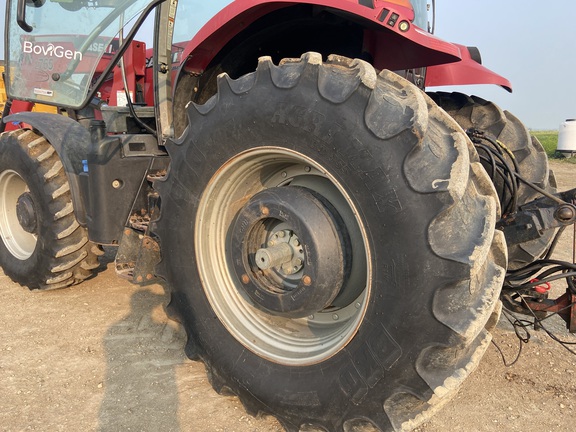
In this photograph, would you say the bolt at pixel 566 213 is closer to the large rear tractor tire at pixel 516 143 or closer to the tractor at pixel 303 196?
the tractor at pixel 303 196

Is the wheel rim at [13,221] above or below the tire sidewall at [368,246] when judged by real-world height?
below


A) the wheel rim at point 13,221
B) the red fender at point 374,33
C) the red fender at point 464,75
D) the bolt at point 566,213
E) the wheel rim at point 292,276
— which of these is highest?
the red fender at point 374,33

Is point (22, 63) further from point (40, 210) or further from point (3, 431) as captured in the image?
point (3, 431)

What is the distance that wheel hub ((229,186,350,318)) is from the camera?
189 centimetres

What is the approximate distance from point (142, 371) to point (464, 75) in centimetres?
261

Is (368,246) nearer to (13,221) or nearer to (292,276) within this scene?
(292,276)

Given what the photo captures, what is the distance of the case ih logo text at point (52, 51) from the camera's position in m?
3.07

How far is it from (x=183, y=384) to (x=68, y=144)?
1.90 m

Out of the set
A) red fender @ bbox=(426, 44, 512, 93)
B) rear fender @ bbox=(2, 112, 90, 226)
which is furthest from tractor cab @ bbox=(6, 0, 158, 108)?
red fender @ bbox=(426, 44, 512, 93)

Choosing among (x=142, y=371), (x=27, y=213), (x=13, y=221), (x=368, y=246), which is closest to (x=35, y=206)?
(x=27, y=213)

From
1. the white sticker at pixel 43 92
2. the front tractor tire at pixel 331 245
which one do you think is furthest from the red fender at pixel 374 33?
the white sticker at pixel 43 92

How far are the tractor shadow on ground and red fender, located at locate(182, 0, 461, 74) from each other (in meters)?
1.59

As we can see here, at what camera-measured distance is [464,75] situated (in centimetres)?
306

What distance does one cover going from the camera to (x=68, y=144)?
3.34m
